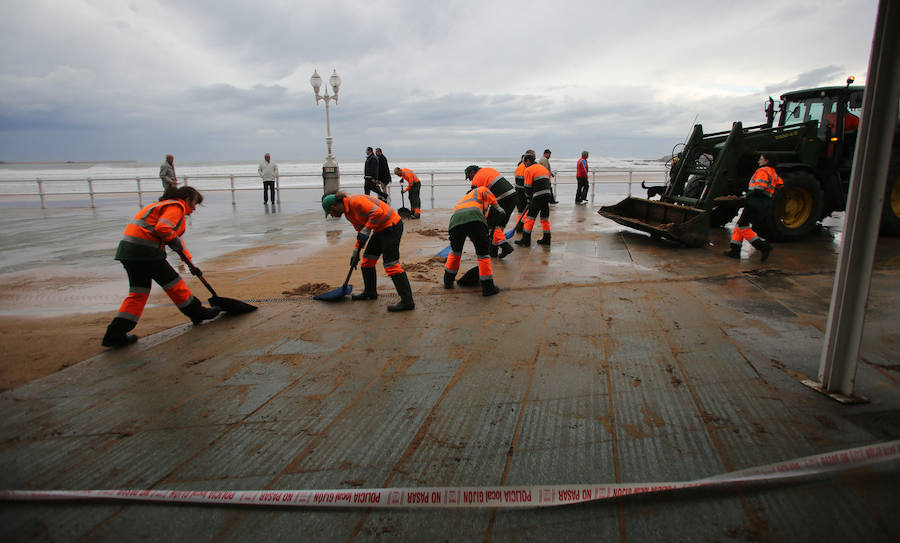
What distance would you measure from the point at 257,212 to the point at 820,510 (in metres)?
14.5

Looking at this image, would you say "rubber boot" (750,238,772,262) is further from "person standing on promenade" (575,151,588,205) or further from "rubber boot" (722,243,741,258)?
"person standing on promenade" (575,151,588,205)

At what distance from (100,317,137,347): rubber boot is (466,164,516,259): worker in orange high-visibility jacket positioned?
14.4 ft

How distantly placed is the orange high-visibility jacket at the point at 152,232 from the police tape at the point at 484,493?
255cm

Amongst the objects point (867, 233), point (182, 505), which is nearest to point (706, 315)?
point (867, 233)

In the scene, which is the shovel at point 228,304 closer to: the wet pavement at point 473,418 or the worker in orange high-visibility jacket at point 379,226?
the wet pavement at point 473,418

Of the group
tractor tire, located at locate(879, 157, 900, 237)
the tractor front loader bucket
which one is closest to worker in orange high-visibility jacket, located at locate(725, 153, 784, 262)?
the tractor front loader bucket

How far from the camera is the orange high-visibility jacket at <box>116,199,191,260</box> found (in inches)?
169

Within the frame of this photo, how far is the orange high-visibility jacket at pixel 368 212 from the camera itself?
4996 mm

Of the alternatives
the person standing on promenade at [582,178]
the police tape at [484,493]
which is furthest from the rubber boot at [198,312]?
the person standing on promenade at [582,178]

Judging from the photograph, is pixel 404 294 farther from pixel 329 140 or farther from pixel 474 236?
pixel 329 140

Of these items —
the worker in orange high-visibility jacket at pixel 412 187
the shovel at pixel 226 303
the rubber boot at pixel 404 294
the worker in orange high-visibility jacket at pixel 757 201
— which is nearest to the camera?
the shovel at pixel 226 303

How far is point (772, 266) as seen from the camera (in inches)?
251

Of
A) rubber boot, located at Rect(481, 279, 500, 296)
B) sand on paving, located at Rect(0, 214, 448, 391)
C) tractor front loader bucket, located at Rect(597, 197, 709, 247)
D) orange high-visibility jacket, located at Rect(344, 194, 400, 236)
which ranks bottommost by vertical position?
sand on paving, located at Rect(0, 214, 448, 391)

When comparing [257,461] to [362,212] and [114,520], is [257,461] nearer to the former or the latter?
[114,520]
